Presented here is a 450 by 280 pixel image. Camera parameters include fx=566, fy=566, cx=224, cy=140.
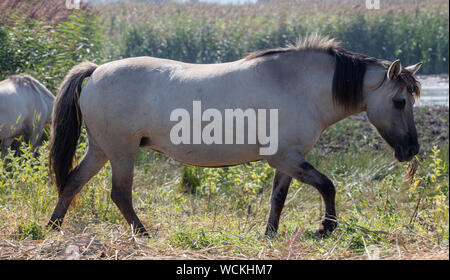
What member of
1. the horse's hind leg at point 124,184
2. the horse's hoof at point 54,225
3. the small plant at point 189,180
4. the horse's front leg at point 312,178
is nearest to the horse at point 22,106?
the small plant at point 189,180

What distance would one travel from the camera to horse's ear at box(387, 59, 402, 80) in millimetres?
4725

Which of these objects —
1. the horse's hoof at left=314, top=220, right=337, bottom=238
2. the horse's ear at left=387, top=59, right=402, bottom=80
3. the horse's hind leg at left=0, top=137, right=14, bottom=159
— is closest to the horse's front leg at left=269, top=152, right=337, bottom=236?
the horse's hoof at left=314, top=220, right=337, bottom=238

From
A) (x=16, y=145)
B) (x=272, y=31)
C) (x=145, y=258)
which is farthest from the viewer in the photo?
(x=272, y=31)

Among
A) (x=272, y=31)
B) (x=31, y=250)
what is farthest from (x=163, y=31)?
(x=31, y=250)

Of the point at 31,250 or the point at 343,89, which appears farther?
the point at 343,89

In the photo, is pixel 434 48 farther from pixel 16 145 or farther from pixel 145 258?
pixel 145 258

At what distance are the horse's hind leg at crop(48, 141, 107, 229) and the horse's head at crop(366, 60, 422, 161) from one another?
2576 millimetres

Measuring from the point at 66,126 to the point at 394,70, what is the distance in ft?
9.95

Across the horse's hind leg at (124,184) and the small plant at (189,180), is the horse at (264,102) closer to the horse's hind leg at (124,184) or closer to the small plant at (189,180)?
the horse's hind leg at (124,184)

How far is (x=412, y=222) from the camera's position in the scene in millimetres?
5191

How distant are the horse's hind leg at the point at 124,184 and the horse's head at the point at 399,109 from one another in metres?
2.23

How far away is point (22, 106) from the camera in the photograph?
312 inches
